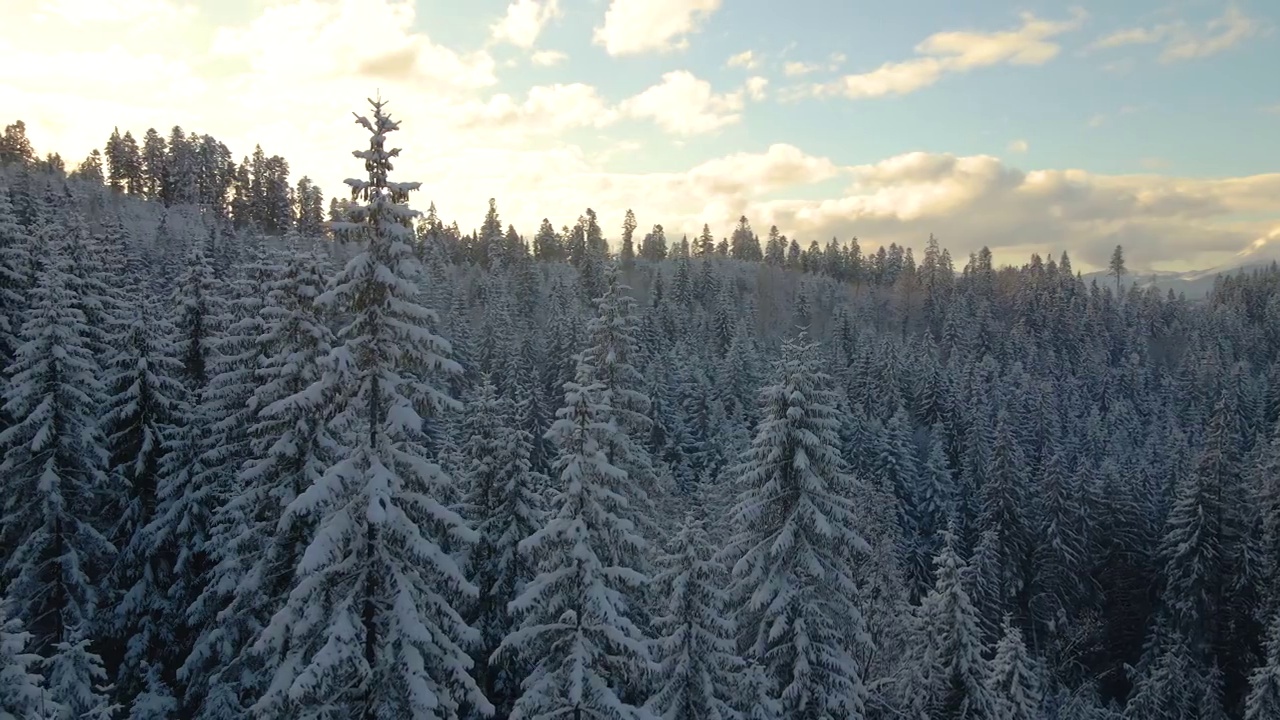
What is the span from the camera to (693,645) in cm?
1712

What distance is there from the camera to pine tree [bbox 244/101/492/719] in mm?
13266

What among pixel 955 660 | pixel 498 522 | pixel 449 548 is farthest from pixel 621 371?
pixel 955 660

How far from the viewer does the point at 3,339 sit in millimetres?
27562

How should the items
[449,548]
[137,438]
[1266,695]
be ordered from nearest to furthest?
[449,548] → [137,438] → [1266,695]

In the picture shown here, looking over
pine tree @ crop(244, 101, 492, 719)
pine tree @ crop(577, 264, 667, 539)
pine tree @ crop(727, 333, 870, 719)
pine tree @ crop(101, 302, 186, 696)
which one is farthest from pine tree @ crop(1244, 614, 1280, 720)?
pine tree @ crop(101, 302, 186, 696)

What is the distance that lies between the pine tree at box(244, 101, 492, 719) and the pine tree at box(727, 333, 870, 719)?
28.0 ft

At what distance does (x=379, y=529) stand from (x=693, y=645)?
317 inches

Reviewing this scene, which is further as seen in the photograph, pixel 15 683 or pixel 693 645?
pixel 693 645

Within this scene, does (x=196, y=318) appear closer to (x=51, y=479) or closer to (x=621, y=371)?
(x=51, y=479)

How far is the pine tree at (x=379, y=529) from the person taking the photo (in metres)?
13.3

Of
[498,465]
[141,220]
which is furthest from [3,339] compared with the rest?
[141,220]

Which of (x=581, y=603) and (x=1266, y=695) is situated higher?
(x=581, y=603)

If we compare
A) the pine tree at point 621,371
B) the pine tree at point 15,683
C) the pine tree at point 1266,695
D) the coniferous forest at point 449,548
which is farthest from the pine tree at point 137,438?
the pine tree at point 1266,695

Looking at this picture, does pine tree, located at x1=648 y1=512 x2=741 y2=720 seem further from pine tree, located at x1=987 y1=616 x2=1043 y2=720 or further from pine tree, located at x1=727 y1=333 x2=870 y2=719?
pine tree, located at x1=987 y1=616 x2=1043 y2=720
